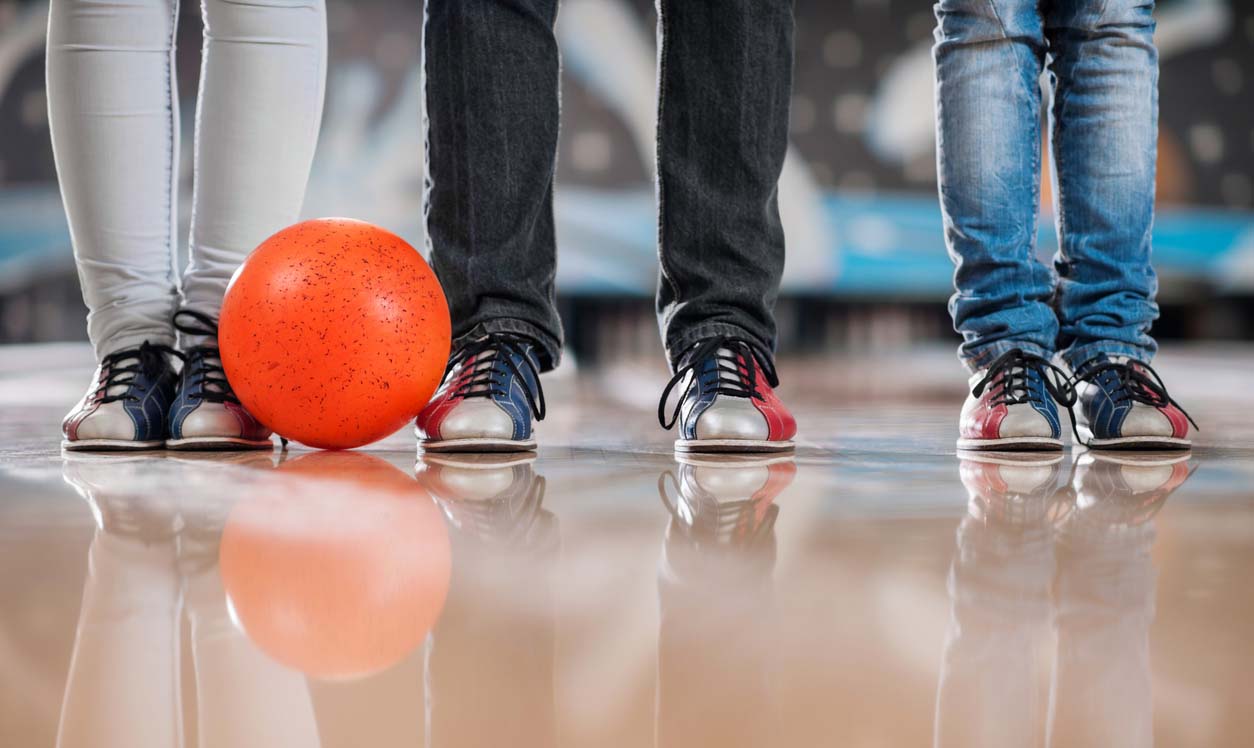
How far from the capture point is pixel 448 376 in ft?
3.49

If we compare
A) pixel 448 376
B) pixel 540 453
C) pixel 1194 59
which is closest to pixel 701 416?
pixel 540 453

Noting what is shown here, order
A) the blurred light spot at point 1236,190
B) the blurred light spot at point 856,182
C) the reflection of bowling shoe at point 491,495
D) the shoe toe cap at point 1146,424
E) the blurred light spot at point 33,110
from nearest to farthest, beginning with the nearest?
the reflection of bowling shoe at point 491,495, the shoe toe cap at point 1146,424, the blurred light spot at point 33,110, the blurred light spot at point 856,182, the blurred light spot at point 1236,190

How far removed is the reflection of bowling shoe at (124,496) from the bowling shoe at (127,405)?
32 millimetres

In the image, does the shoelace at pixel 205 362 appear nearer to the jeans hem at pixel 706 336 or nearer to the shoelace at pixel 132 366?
the shoelace at pixel 132 366

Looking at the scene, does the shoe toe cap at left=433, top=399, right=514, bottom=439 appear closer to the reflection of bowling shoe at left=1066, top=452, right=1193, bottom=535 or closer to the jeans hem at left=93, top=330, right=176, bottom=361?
→ the jeans hem at left=93, top=330, right=176, bottom=361

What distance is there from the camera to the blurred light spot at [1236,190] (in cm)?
511

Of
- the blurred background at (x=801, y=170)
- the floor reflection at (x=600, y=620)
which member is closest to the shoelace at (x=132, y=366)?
the floor reflection at (x=600, y=620)

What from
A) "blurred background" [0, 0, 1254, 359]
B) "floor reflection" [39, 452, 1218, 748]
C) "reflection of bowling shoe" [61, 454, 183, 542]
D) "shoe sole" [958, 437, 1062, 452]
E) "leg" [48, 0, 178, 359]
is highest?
"blurred background" [0, 0, 1254, 359]

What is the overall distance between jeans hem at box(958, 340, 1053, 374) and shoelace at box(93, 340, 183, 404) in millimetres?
853

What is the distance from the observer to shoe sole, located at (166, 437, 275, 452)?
1009mm

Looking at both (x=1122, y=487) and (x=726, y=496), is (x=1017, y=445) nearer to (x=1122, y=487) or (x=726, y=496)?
(x=1122, y=487)

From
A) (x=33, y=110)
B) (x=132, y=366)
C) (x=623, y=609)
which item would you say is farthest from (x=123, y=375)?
(x=33, y=110)

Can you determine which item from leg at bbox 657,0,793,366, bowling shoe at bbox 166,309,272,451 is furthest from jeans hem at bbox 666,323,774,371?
bowling shoe at bbox 166,309,272,451

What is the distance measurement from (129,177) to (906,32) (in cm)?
456
